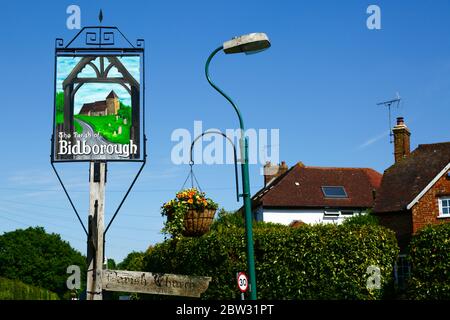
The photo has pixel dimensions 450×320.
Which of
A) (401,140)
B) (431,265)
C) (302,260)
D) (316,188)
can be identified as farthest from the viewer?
(316,188)

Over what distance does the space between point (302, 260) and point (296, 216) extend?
2906cm

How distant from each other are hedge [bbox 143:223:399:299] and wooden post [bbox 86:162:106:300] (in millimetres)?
7575

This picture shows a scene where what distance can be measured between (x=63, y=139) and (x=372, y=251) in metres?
9.78

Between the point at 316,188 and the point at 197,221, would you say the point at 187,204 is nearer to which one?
the point at 197,221

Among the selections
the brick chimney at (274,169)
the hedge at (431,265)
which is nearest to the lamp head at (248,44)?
the hedge at (431,265)

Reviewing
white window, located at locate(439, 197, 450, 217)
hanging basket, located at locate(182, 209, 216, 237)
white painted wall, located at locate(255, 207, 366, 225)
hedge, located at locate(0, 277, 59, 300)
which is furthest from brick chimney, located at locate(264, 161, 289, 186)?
hanging basket, located at locate(182, 209, 216, 237)

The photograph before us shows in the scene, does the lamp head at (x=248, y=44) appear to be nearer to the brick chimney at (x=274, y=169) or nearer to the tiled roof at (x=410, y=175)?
the tiled roof at (x=410, y=175)

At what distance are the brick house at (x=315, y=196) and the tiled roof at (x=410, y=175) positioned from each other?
7.79 m

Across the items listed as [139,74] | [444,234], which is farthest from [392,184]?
[139,74]

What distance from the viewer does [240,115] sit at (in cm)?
1409

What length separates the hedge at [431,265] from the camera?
19562 millimetres

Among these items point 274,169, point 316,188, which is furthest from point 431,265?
point 274,169

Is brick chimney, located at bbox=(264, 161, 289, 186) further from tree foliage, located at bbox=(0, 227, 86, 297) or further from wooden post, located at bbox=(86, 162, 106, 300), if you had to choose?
wooden post, located at bbox=(86, 162, 106, 300)
